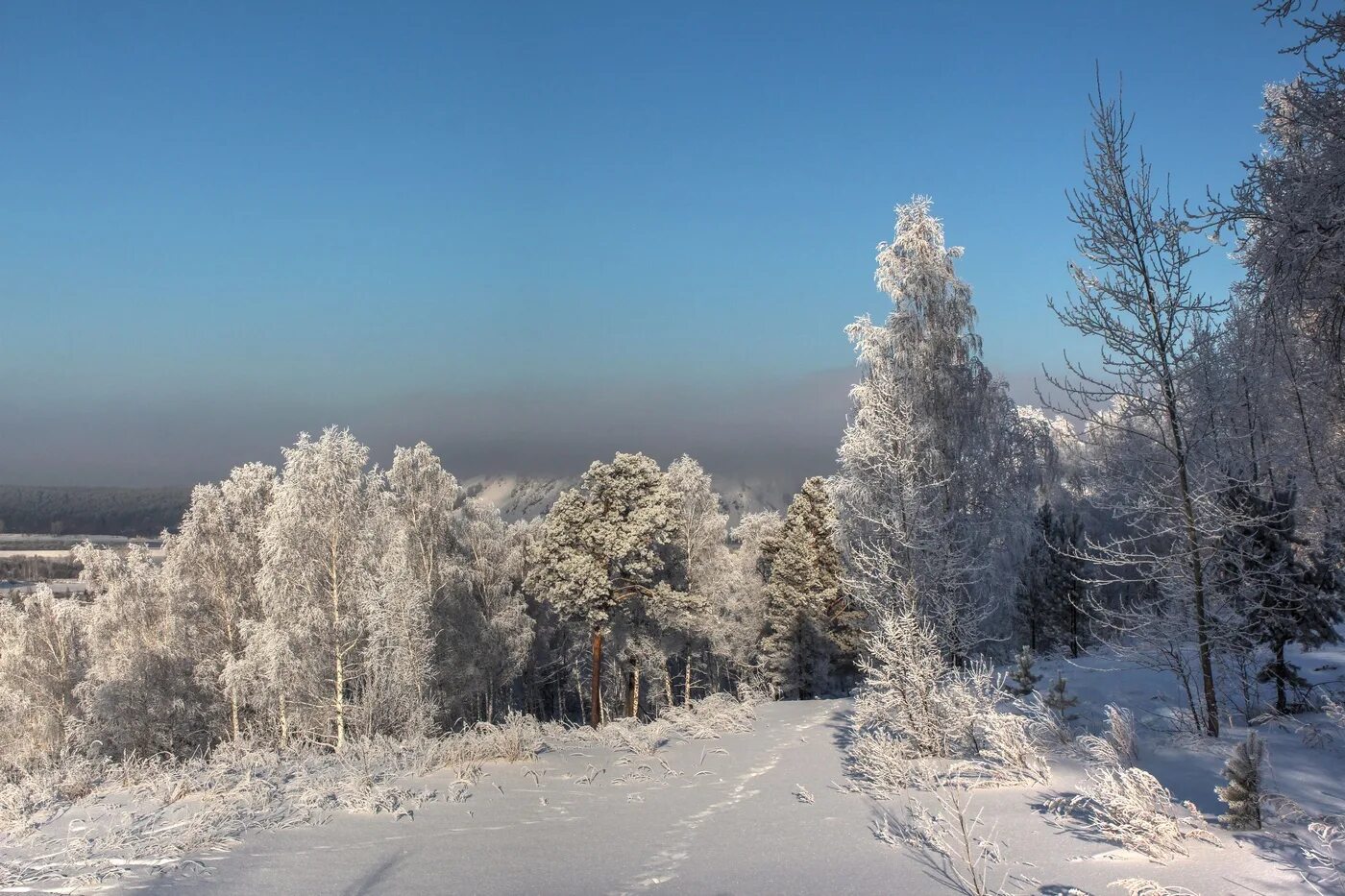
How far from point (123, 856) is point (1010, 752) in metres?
7.30

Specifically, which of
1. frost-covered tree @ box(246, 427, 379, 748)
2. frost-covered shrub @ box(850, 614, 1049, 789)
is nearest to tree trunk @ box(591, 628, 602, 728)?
frost-covered tree @ box(246, 427, 379, 748)

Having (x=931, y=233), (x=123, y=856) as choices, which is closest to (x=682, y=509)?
(x=931, y=233)

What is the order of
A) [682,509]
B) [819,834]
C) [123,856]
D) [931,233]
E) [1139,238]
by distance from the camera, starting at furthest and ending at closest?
[682,509] < [931,233] < [1139,238] < [819,834] < [123,856]

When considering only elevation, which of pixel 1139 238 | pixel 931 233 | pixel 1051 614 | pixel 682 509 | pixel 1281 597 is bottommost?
pixel 1051 614

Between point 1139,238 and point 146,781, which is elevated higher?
point 1139,238

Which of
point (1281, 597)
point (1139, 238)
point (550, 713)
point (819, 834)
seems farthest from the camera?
point (550, 713)

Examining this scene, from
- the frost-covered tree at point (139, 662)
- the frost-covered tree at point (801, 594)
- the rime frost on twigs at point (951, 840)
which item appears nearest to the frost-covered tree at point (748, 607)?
the frost-covered tree at point (801, 594)

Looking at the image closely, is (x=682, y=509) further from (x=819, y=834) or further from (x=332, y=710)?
(x=819, y=834)

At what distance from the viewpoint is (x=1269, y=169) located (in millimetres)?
5820

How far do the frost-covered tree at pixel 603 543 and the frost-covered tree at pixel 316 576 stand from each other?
520 cm

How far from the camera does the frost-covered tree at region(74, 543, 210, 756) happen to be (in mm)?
21281

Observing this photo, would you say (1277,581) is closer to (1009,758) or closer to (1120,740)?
(1120,740)

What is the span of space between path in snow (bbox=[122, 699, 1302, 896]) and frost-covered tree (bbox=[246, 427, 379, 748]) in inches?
344

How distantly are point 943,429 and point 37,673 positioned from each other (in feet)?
95.2
